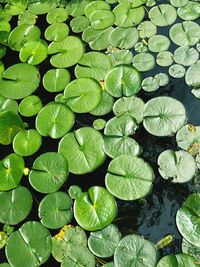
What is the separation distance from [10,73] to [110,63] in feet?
2.63

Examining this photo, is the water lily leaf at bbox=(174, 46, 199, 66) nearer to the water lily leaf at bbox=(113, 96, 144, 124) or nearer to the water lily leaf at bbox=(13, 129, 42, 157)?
the water lily leaf at bbox=(113, 96, 144, 124)

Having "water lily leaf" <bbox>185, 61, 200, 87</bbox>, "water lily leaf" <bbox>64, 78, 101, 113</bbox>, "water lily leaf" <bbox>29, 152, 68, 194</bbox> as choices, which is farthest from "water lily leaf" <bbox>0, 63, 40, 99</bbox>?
"water lily leaf" <bbox>185, 61, 200, 87</bbox>

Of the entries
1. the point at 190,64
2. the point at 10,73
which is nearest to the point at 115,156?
the point at 190,64

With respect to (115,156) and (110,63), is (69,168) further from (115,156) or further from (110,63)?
(110,63)

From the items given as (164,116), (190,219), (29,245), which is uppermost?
(164,116)

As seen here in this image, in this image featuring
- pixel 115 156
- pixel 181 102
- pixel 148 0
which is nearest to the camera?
pixel 115 156

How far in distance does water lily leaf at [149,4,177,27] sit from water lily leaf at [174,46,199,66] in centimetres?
32

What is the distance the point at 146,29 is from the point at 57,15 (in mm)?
836

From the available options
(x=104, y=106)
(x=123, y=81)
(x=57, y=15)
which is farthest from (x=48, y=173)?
(x=57, y=15)

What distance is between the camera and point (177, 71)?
2.83 metres

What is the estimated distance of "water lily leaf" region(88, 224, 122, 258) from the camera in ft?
7.16

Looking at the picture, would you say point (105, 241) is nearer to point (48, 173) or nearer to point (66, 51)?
point (48, 173)

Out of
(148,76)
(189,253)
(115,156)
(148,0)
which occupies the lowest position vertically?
(189,253)

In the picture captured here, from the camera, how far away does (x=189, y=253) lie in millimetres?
2117
